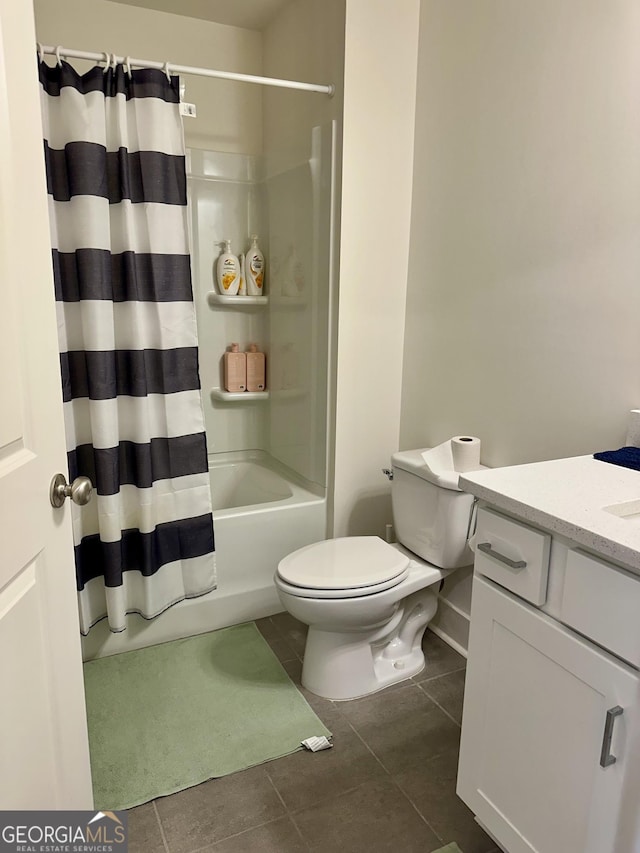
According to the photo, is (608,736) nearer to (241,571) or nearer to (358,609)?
(358,609)

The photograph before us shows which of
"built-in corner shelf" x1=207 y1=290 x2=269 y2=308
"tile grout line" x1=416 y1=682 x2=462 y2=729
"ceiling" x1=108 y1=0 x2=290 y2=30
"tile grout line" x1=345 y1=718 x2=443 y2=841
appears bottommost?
"tile grout line" x1=345 y1=718 x2=443 y2=841

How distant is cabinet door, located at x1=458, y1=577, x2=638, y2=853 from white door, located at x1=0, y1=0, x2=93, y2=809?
0.84m

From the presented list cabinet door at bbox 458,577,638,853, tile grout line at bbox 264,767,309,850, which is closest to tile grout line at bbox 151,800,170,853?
tile grout line at bbox 264,767,309,850

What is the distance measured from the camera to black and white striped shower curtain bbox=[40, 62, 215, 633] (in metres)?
1.79

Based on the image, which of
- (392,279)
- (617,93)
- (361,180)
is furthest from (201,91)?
(617,93)

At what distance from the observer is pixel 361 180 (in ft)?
7.33

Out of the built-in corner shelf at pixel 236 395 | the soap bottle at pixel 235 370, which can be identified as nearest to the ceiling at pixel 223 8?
the soap bottle at pixel 235 370

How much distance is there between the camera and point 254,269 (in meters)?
2.85

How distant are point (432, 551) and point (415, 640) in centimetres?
37

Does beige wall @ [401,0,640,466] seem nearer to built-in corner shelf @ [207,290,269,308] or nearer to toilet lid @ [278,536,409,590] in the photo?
toilet lid @ [278,536,409,590]

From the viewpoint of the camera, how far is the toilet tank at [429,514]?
1934mm

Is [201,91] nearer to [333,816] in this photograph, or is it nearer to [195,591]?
[195,591]

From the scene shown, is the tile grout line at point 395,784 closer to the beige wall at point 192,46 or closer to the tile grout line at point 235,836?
the tile grout line at point 235,836

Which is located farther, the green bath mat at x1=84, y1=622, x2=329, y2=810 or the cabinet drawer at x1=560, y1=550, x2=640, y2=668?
the green bath mat at x1=84, y1=622, x2=329, y2=810
